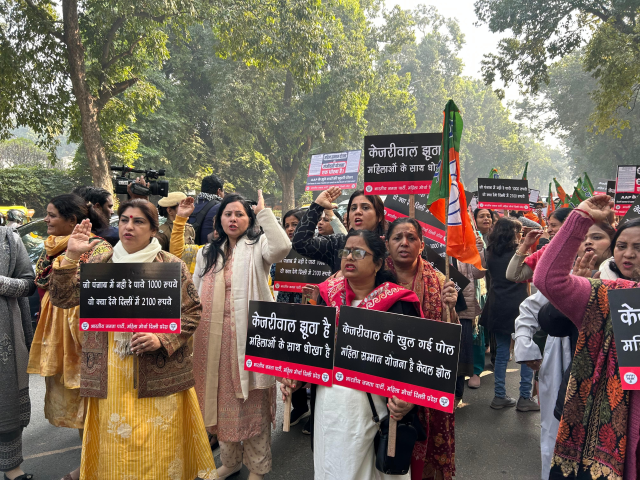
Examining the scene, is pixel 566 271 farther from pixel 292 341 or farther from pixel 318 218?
pixel 318 218

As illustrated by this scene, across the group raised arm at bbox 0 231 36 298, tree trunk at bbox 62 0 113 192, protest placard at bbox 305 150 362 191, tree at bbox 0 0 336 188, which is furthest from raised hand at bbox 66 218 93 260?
tree at bbox 0 0 336 188

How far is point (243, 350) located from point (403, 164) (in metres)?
1.87

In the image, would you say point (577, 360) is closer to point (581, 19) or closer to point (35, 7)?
point (35, 7)

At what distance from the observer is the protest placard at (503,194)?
7.57 meters

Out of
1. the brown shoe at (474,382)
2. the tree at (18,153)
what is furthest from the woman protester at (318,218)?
the tree at (18,153)

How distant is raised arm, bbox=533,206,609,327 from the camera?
1820 millimetres

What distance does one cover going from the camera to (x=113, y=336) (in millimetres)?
2693

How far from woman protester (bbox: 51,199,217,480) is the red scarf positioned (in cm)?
83

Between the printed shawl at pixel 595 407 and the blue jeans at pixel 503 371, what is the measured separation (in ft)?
9.31

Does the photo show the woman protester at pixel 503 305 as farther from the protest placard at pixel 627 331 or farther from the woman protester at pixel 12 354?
the woman protester at pixel 12 354

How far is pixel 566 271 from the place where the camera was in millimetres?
1856

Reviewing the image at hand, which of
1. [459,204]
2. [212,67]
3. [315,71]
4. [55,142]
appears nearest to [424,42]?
[212,67]

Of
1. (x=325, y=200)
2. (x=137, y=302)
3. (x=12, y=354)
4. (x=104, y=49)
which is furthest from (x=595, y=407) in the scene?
(x=104, y=49)

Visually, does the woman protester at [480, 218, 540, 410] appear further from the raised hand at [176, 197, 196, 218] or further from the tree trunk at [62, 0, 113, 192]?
the tree trunk at [62, 0, 113, 192]
